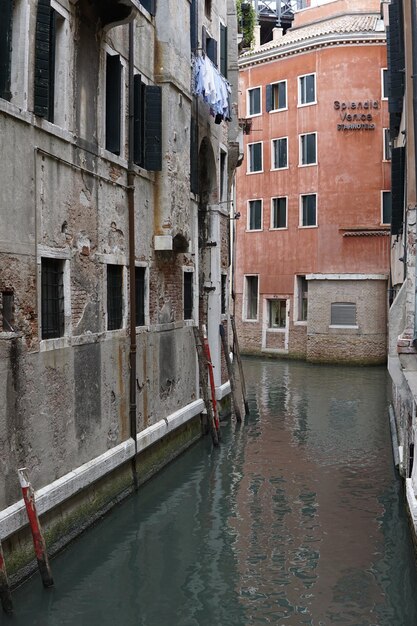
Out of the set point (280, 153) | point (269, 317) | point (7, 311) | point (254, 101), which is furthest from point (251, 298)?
point (7, 311)

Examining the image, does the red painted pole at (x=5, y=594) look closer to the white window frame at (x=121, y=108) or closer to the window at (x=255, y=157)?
the white window frame at (x=121, y=108)

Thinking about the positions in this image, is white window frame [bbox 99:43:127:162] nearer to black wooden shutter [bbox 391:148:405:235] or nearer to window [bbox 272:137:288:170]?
black wooden shutter [bbox 391:148:405:235]

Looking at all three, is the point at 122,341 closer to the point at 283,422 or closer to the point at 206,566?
the point at 206,566

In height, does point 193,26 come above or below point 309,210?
above

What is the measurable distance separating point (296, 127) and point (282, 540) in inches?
781

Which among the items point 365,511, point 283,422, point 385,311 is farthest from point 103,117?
point 385,311

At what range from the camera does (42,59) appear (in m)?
6.98

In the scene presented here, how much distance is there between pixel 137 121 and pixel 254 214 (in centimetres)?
1761

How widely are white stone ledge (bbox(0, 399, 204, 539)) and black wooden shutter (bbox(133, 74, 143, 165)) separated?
3361 millimetres

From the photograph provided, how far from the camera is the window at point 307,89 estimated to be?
25.6m

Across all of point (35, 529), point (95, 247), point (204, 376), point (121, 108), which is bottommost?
point (35, 529)

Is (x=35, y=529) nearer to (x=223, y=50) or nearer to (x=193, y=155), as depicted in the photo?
(x=193, y=155)

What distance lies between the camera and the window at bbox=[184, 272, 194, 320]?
12.6 m

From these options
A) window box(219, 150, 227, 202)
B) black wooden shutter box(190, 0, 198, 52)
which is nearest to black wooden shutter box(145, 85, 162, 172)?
black wooden shutter box(190, 0, 198, 52)
